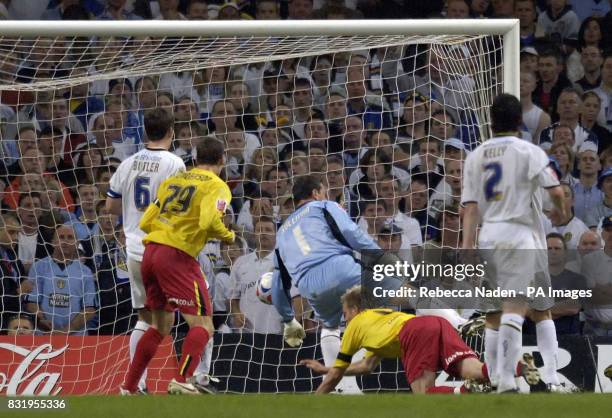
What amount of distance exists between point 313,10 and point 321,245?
4.86m

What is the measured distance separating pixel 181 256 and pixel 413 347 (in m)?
1.62

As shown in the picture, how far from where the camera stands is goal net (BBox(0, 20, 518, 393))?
34.0ft

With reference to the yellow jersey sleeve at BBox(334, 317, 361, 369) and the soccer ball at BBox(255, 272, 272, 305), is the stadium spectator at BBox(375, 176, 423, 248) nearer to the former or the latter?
the soccer ball at BBox(255, 272, 272, 305)

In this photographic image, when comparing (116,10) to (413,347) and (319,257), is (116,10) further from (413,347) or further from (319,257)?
(413,347)

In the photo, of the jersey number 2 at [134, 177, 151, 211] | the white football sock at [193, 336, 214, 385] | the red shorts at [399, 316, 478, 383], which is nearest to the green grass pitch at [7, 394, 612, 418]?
the red shorts at [399, 316, 478, 383]

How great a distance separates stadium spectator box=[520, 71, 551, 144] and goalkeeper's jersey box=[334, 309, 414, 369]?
4.13 m

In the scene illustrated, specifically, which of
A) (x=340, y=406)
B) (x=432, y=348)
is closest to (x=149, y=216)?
(x=432, y=348)

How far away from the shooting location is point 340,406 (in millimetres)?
6512

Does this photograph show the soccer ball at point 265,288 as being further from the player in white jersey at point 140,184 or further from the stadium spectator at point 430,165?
the stadium spectator at point 430,165

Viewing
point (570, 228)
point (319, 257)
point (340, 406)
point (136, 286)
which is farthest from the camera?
point (570, 228)

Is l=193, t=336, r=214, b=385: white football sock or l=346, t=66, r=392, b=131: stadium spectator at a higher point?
l=346, t=66, r=392, b=131: stadium spectator

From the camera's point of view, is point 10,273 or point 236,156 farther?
point 236,156

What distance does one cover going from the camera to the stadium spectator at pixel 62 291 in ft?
35.7

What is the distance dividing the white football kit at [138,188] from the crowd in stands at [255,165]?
1.40 meters
